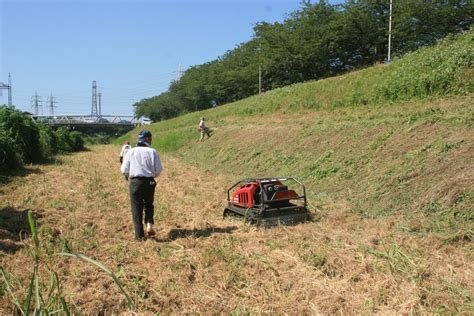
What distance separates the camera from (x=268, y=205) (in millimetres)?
7539

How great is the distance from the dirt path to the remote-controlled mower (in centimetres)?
23

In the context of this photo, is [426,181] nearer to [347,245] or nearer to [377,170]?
[377,170]

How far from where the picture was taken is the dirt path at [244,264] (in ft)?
14.1

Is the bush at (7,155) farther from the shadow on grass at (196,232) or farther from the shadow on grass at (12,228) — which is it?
the shadow on grass at (196,232)

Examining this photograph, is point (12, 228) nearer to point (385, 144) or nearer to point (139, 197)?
point (139, 197)

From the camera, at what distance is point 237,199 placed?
327 inches

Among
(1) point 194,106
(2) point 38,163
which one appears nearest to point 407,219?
(2) point 38,163

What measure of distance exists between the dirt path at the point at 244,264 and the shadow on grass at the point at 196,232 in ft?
0.07

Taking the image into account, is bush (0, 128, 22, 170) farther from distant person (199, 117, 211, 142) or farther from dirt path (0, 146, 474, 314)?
distant person (199, 117, 211, 142)

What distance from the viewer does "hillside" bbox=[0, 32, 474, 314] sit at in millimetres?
4379

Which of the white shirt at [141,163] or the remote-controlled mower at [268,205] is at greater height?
the white shirt at [141,163]

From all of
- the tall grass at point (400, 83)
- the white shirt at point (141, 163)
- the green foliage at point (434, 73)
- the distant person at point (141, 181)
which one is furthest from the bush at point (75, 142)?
the distant person at point (141, 181)

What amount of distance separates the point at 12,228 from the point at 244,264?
4.25 m

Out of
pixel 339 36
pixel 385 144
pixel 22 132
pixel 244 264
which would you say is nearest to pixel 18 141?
pixel 22 132
